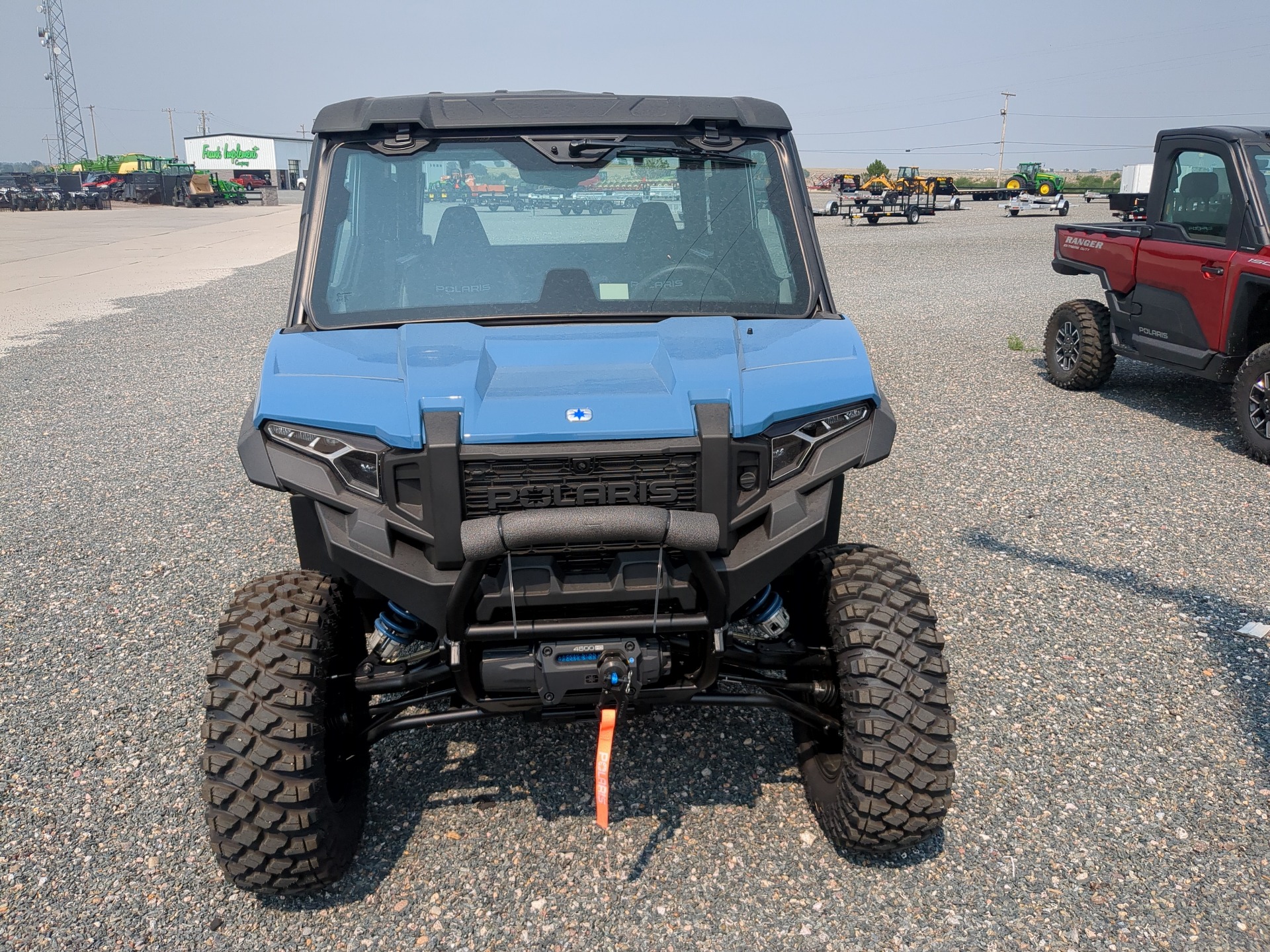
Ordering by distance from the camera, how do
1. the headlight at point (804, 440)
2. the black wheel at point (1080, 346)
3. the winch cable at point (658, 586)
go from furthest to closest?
the black wheel at point (1080, 346), the headlight at point (804, 440), the winch cable at point (658, 586)

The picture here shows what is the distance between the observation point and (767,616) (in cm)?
321

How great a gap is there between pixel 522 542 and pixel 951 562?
3.40m

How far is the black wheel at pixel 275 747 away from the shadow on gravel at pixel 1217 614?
3161 mm

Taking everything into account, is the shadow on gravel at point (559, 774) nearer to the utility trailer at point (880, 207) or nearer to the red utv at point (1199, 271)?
the red utv at point (1199, 271)

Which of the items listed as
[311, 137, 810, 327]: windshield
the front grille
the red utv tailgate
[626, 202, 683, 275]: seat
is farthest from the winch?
the red utv tailgate

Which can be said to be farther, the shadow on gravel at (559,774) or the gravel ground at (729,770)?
the shadow on gravel at (559,774)

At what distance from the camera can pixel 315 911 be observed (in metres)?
2.91

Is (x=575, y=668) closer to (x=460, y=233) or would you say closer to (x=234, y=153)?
(x=460, y=233)

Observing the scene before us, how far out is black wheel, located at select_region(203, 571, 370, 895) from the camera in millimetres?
2730

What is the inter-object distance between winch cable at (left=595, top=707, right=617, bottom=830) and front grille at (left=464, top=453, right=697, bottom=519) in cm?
58

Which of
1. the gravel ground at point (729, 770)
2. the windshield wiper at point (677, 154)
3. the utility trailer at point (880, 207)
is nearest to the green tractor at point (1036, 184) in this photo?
the utility trailer at point (880, 207)

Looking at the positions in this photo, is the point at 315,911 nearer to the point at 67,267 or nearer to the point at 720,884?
the point at 720,884

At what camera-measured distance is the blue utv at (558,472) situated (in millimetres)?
2641

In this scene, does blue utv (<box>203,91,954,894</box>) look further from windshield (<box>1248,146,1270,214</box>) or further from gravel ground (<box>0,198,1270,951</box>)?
windshield (<box>1248,146,1270,214</box>)
